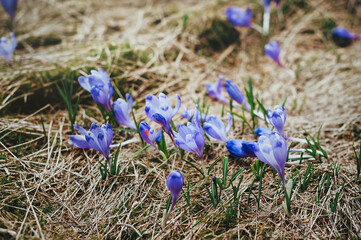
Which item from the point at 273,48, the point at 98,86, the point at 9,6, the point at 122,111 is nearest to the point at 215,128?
the point at 122,111

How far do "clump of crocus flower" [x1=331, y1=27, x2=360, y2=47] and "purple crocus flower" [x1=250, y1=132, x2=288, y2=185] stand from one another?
2191 millimetres

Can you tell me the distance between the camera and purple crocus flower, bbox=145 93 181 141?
1374 millimetres

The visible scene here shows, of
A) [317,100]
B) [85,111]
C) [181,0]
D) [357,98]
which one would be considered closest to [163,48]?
[85,111]

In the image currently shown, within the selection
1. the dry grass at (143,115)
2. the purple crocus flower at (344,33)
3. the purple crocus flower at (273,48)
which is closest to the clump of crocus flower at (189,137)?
the dry grass at (143,115)

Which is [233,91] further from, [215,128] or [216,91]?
[215,128]

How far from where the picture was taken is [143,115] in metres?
1.95

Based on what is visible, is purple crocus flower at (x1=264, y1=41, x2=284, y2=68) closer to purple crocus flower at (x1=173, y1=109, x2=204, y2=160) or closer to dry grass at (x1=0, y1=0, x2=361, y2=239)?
dry grass at (x1=0, y1=0, x2=361, y2=239)

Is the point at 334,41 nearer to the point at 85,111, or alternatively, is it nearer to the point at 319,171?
the point at 319,171

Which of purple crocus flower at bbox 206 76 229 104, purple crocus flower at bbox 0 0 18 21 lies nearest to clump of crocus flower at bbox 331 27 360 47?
purple crocus flower at bbox 206 76 229 104

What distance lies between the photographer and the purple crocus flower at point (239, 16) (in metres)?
2.56

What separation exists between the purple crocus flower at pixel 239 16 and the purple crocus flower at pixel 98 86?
156 centimetres

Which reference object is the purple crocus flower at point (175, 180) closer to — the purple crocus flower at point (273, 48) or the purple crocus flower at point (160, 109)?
the purple crocus flower at point (160, 109)

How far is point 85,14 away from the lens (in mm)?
3195

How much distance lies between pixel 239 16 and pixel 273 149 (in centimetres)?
186
